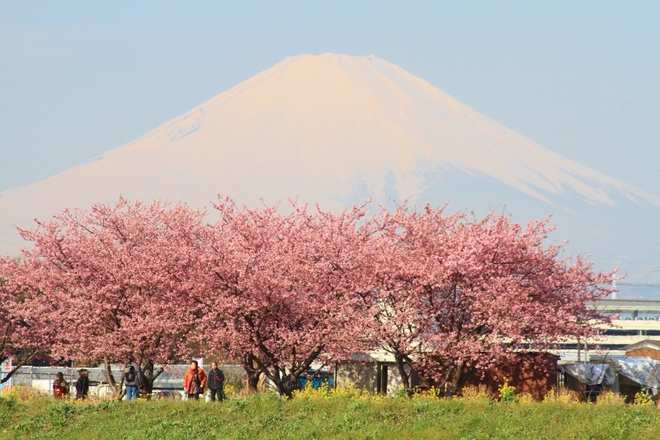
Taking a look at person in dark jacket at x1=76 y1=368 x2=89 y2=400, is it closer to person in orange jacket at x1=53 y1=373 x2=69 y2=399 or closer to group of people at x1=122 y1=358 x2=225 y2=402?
person in orange jacket at x1=53 y1=373 x2=69 y2=399

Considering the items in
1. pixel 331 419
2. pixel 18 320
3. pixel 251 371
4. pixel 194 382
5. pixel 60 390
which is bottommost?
pixel 331 419

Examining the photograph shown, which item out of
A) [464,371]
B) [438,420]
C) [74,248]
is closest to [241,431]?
[438,420]

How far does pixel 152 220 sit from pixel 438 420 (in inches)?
941

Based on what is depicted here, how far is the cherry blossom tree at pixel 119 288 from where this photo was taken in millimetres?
41250

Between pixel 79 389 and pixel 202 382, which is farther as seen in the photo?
pixel 79 389

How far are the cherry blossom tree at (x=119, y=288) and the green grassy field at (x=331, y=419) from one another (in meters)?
9.50

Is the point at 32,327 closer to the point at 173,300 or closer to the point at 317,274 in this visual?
the point at 173,300

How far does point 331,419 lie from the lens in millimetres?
28375

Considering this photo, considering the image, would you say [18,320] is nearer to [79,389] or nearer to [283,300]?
[79,389]

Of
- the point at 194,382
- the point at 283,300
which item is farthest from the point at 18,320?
the point at 194,382

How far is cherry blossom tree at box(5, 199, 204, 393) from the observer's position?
135ft

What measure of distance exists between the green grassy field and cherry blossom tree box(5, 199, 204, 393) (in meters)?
9.50

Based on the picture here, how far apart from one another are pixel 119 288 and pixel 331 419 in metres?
16.5

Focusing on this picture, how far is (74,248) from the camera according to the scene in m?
44.2
